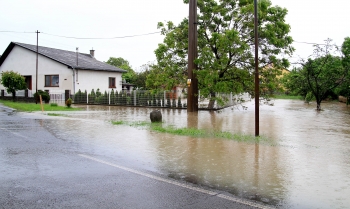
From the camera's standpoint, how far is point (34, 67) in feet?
127

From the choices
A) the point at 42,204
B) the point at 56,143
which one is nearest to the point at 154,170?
the point at 42,204

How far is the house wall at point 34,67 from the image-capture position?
3638 cm

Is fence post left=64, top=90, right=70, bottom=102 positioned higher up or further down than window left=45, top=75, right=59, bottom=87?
further down

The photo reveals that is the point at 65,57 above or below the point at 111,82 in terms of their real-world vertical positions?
above

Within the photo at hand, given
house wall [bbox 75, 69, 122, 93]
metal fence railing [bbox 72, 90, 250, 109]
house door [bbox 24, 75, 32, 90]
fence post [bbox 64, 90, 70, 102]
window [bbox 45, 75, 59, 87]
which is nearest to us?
metal fence railing [bbox 72, 90, 250, 109]

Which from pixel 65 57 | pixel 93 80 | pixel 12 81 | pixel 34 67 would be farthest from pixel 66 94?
pixel 34 67

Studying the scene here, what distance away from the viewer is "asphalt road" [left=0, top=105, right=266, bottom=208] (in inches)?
192

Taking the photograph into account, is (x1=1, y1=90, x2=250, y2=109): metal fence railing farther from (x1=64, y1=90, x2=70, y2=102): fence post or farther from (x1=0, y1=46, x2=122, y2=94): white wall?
(x1=0, y1=46, x2=122, y2=94): white wall

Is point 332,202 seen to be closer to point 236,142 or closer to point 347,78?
point 236,142

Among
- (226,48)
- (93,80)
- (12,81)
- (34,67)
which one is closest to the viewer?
(226,48)

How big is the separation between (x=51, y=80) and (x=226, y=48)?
943 inches

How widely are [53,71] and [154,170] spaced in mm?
33169

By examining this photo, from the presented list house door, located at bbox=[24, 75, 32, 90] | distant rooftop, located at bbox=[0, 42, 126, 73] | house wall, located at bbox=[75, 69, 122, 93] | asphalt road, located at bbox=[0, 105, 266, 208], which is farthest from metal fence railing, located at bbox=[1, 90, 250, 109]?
asphalt road, located at bbox=[0, 105, 266, 208]

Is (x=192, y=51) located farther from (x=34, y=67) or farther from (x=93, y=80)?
(x=34, y=67)
